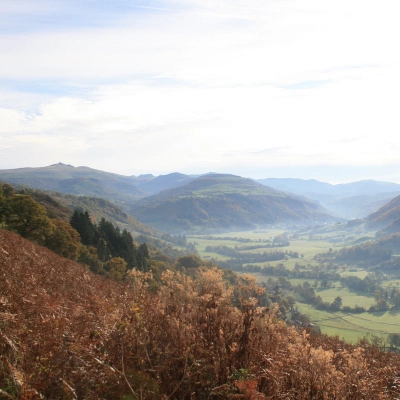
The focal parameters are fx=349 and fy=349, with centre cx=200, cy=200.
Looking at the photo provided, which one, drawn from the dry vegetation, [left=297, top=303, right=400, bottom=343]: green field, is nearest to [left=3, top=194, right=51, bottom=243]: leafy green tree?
the dry vegetation

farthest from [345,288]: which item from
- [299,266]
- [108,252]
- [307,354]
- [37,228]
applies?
[307,354]

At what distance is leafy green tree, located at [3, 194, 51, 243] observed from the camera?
27297mm

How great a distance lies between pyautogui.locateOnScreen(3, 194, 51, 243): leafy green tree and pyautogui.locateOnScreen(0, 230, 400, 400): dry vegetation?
23.5 m

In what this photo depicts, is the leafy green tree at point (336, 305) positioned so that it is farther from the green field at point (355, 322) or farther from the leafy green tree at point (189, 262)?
the leafy green tree at point (189, 262)

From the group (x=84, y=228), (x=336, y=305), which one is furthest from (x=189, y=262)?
(x=84, y=228)

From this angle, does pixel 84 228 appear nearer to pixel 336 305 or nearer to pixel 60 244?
pixel 60 244

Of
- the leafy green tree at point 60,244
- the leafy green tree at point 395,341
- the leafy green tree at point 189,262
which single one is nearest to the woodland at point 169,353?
the leafy green tree at point 395,341

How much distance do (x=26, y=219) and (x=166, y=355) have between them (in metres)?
26.5

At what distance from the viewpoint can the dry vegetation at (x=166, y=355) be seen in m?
3.82

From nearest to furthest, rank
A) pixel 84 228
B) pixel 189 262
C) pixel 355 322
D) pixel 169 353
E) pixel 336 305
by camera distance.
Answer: pixel 169 353 < pixel 84 228 < pixel 355 322 < pixel 336 305 < pixel 189 262

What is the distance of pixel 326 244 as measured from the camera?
186 metres

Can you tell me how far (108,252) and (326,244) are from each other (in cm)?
16561

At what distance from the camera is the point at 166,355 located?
460cm

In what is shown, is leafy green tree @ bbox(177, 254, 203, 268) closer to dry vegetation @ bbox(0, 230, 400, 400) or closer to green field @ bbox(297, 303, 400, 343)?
green field @ bbox(297, 303, 400, 343)
